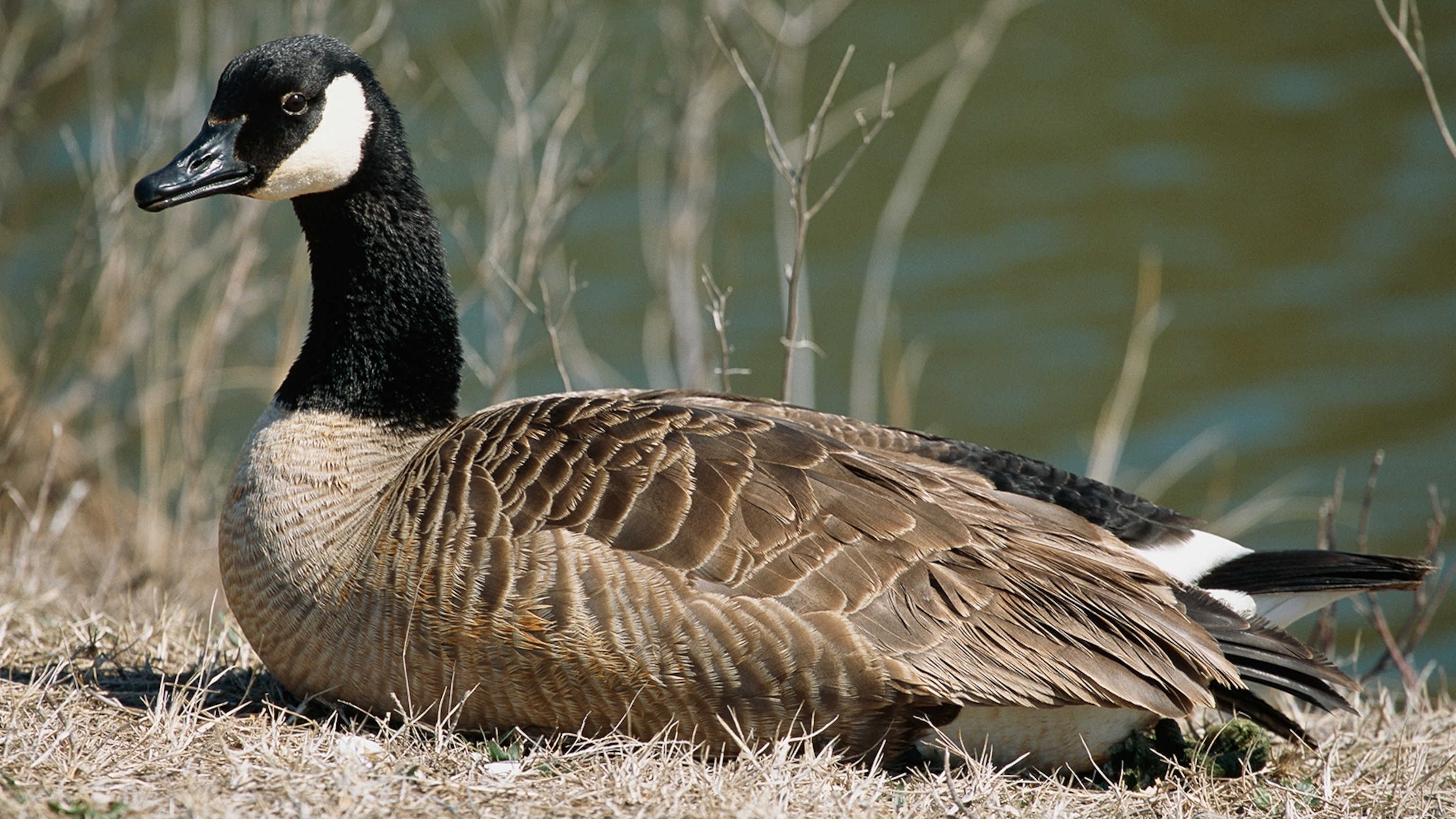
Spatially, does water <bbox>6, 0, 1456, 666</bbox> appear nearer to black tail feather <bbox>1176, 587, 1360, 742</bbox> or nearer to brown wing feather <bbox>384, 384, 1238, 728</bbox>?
black tail feather <bbox>1176, 587, 1360, 742</bbox>

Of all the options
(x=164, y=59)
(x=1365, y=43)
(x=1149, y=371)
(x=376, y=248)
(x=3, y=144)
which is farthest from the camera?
(x=1365, y=43)

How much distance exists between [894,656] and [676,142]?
15.8ft

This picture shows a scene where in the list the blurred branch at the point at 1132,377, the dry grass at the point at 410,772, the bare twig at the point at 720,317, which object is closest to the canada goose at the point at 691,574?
the dry grass at the point at 410,772

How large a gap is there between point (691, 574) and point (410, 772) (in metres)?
0.99

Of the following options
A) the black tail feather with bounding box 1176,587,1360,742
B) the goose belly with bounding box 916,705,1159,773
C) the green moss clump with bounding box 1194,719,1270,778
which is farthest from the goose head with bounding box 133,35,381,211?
the green moss clump with bounding box 1194,719,1270,778

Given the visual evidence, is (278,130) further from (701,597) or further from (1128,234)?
(1128,234)

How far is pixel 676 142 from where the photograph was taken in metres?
8.46

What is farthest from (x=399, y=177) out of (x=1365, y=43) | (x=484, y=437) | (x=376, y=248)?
(x=1365, y=43)

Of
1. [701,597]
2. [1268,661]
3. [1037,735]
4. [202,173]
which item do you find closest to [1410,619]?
[1268,661]

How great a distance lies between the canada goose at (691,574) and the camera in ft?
14.2

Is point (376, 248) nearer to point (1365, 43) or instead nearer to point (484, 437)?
point (484, 437)

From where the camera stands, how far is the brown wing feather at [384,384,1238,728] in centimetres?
432

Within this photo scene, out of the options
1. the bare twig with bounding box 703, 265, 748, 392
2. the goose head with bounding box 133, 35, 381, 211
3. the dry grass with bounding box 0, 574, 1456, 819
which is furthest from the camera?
the bare twig with bounding box 703, 265, 748, 392

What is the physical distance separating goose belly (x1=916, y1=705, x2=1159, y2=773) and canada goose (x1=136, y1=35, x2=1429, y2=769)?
0.04 feet
